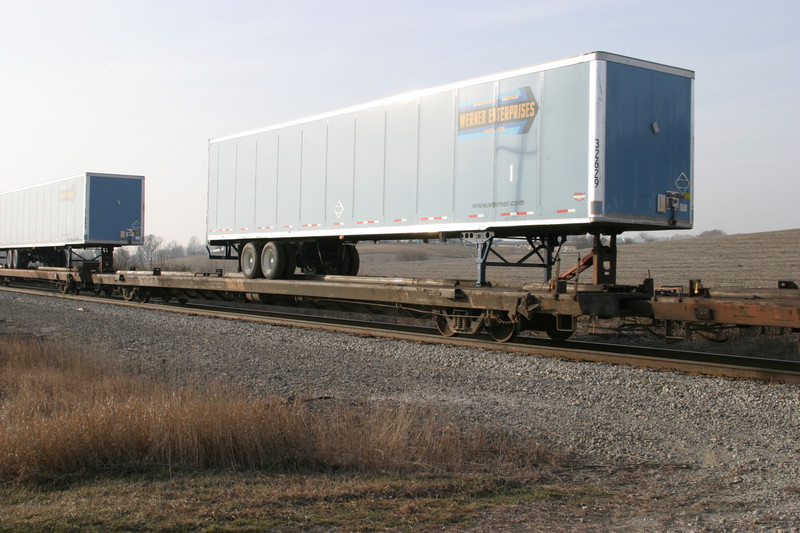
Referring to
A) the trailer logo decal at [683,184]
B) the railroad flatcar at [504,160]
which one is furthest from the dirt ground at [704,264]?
the trailer logo decal at [683,184]

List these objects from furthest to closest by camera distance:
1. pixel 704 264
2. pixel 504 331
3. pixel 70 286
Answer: pixel 704 264 → pixel 70 286 → pixel 504 331

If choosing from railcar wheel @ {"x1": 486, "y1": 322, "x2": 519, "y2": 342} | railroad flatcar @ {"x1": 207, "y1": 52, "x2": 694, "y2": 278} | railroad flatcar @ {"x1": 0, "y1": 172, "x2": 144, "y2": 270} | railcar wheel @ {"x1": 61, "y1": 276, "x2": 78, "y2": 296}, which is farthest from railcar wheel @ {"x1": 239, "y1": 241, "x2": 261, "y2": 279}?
railroad flatcar @ {"x1": 0, "y1": 172, "x2": 144, "y2": 270}

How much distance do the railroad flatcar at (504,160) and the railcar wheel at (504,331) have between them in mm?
1560

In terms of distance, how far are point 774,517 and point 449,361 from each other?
19.9ft

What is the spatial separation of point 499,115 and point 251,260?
28.0ft

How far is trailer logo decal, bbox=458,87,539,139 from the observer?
10.9 metres

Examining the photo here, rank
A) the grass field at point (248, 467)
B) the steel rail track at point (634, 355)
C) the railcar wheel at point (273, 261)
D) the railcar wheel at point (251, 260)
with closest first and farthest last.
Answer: the grass field at point (248, 467) → the steel rail track at point (634, 355) → the railcar wheel at point (273, 261) → the railcar wheel at point (251, 260)

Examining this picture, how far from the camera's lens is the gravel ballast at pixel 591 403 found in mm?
4535

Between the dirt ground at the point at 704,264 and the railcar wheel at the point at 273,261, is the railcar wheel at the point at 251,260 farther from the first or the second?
the dirt ground at the point at 704,264

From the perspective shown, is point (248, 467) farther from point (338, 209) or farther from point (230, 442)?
point (338, 209)

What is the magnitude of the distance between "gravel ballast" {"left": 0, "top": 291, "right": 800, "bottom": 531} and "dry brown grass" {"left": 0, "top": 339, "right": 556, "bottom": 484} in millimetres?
812

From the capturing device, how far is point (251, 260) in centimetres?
1756

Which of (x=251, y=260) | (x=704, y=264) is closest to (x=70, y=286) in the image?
(x=251, y=260)

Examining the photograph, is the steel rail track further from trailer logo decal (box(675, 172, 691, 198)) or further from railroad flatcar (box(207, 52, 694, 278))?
trailer logo decal (box(675, 172, 691, 198))
